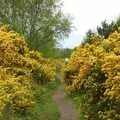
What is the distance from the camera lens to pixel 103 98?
16.7m

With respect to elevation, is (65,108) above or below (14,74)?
below

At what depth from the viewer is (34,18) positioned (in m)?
49.3

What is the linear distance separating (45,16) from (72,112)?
25.1 m

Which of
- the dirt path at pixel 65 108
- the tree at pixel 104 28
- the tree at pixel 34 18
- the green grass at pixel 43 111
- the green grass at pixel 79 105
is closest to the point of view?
the green grass at pixel 79 105

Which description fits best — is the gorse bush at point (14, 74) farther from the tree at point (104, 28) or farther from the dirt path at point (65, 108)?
the tree at point (104, 28)

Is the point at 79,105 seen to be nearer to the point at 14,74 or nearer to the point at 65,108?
the point at 14,74

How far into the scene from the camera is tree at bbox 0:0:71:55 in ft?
161

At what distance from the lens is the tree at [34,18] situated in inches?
1928

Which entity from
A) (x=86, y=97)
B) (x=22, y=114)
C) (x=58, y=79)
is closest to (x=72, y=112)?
(x=22, y=114)

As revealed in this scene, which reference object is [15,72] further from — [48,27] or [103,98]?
[48,27]

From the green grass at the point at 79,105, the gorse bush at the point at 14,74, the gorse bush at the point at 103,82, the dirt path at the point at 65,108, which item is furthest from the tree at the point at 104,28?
the gorse bush at the point at 103,82

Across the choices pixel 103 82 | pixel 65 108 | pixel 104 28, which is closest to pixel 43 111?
pixel 65 108

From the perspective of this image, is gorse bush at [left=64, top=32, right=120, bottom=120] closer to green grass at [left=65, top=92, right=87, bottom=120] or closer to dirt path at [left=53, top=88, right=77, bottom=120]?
green grass at [left=65, top=92, right=87, bottom=120]

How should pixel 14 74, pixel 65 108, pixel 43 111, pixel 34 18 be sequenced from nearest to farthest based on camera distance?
pixel 14 74, pixel 43 111, pixel 65 108, pixel 34 18
